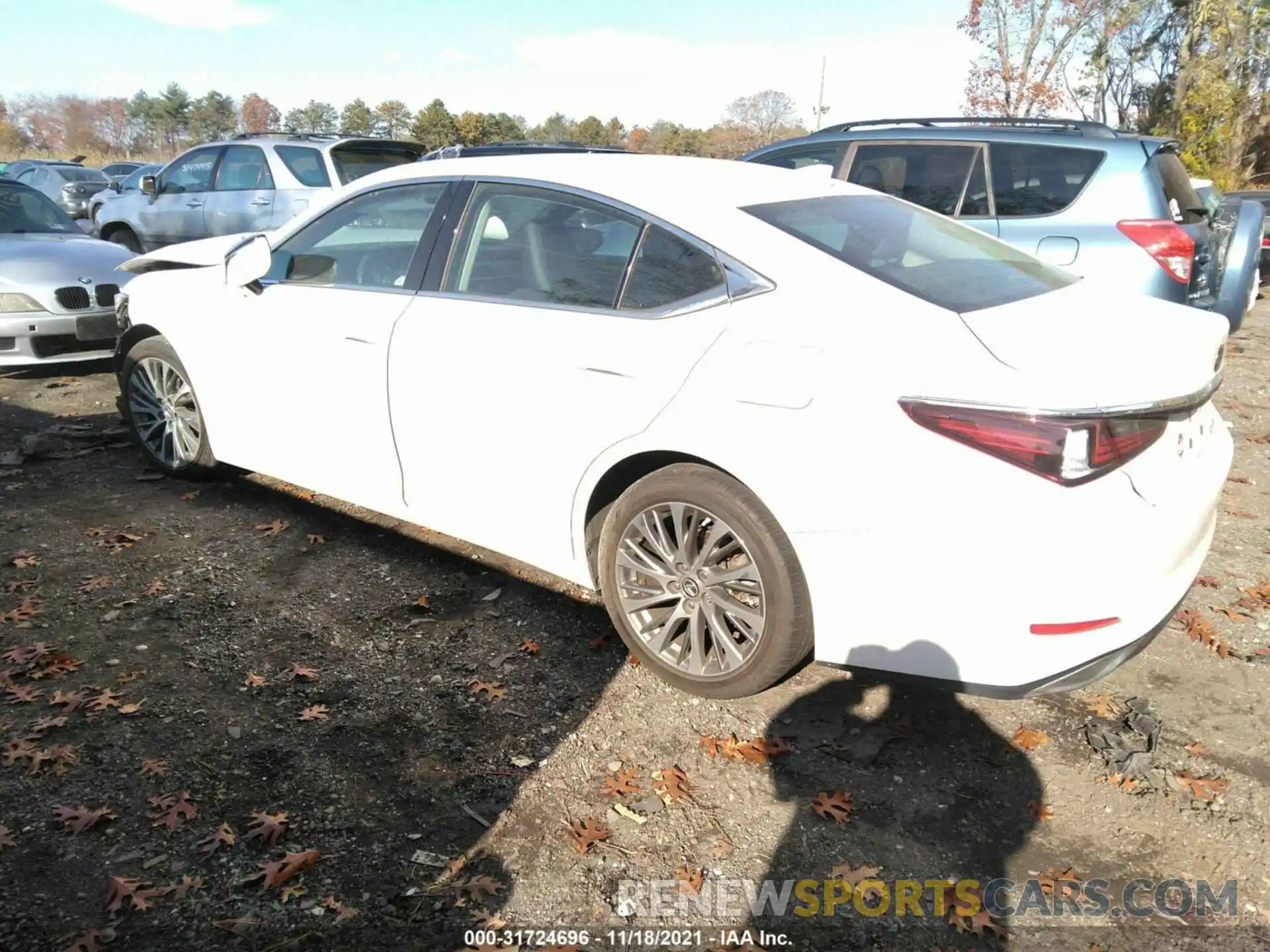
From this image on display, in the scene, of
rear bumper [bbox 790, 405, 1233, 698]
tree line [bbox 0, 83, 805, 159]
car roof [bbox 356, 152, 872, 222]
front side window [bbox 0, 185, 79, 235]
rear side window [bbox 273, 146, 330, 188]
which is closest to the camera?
rear bumper [bbox 790, 405, 1233, 698]

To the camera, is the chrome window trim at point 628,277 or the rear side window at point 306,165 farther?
the rear side window at point 306,165

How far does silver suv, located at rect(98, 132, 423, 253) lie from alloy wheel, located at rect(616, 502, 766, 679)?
7.53 metres

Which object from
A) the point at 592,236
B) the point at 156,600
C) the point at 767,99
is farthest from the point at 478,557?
the point at 767,99

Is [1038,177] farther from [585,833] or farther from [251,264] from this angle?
[585,833]

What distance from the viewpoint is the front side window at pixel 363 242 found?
388 cm

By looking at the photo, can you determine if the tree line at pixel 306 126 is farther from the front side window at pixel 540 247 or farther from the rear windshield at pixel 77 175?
the front side window at pixel 540 247

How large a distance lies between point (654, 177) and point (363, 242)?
1508 millimetres

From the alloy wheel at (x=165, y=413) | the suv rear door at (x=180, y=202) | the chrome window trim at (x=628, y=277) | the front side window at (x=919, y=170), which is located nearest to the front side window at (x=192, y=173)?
the suv rear door at (x=180, y=202)

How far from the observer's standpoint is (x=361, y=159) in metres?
9.63

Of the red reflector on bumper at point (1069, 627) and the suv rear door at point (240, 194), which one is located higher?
the suv rear door at point (240, 194)

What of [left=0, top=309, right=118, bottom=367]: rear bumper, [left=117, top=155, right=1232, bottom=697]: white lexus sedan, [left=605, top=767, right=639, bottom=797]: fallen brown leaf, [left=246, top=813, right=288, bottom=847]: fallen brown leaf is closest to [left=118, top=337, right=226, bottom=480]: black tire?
[left=117, top=155, right=1232, bottom=697]: white lexus sedan

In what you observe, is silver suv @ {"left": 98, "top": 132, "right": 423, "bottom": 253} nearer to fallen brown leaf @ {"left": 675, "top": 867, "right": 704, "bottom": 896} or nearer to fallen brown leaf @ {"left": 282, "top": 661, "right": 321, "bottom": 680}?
fallen brown leaf @ {"left": 282, "top": 661, "right": 321, "bottom": 680}

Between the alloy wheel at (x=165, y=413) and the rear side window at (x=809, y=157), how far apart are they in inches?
176

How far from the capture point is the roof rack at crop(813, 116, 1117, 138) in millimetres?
6176
